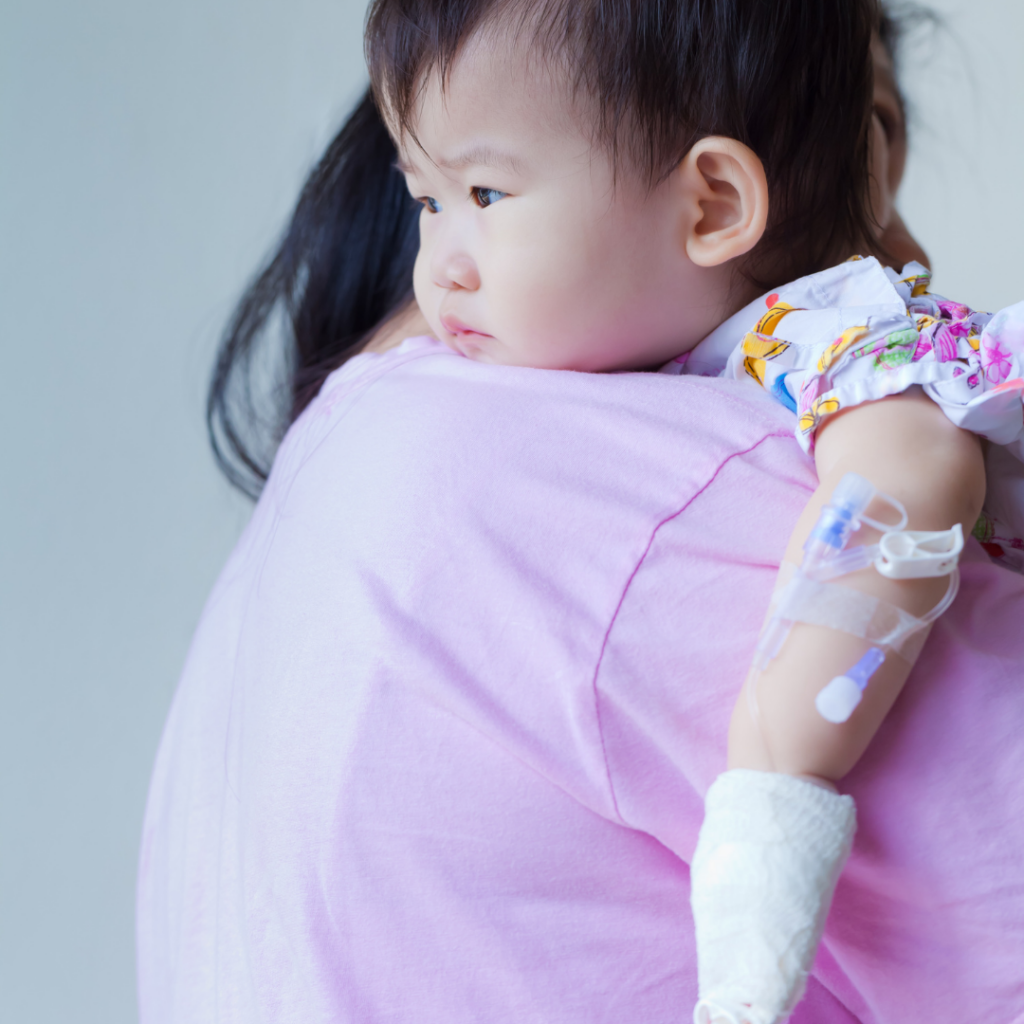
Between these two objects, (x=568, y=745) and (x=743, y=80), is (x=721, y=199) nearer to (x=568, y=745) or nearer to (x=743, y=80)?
(x=743, y=80)

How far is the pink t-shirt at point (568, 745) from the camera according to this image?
1.90ft

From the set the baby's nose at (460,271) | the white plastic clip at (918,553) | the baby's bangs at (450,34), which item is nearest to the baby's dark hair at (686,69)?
the baby's bangs at (450,34)

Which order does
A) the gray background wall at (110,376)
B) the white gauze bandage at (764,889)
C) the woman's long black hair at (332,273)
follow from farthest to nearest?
the gray background wall at (110,376)
the woman's long black hair at (332,273)
the white gauze bandage at (764,889)

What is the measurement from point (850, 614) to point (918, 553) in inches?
1.9

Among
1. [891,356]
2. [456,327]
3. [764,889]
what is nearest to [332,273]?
[456,327]

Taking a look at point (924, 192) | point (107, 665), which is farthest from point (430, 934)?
point (924, 192)

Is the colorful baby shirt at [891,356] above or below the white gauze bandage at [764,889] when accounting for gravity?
above

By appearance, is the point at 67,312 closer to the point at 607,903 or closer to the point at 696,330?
the point at 696,330

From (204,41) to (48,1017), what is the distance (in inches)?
58.3

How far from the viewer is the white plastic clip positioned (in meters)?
0.56

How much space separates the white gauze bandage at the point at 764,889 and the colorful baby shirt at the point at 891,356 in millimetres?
219

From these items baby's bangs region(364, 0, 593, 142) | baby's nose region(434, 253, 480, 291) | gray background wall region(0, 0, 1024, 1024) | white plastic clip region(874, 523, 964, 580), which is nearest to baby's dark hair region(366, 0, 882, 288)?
baby's bangs region(364, 0, 593, 142)

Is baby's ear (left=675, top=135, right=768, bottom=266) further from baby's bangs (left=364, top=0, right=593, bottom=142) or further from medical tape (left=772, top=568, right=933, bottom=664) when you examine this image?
medical tape (left=772, top=568, right=933, bottom=664)

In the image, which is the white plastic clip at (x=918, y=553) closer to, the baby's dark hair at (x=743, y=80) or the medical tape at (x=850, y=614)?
the medical tape at (x=850, y=614)
